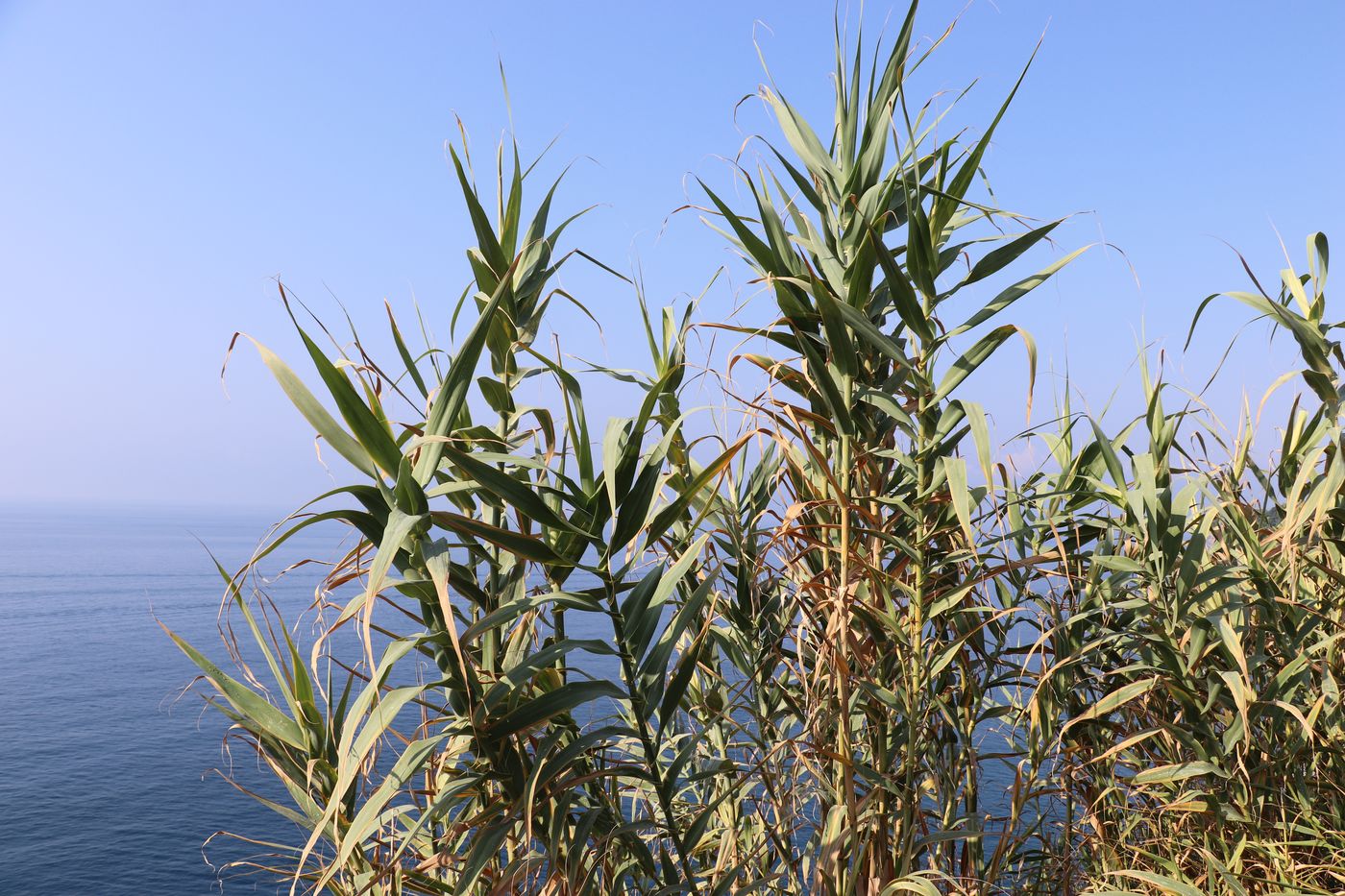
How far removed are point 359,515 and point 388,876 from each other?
567 mm

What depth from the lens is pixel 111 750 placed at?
20688 millimetres

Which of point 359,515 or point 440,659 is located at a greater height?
point 359,515

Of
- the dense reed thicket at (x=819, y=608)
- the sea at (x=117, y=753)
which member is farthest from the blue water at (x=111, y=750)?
the dense reed thicket at (x=819, y=608)

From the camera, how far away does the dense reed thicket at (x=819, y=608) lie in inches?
35.8

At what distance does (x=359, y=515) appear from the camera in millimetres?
810

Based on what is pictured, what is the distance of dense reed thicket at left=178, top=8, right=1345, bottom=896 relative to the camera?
0.91 metres

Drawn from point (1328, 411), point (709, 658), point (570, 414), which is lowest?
point (709, 658)

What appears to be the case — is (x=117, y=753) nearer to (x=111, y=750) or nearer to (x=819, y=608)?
(x=111, y=750)

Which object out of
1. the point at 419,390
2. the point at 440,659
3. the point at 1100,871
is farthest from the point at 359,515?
the point at 1100,871

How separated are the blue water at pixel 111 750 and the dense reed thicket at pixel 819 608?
5383 mm

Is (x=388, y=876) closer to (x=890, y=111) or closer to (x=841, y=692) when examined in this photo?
(x=841, y=692)

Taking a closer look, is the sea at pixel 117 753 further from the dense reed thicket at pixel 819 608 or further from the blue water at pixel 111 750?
the dense reed thicket at pixel 819 608

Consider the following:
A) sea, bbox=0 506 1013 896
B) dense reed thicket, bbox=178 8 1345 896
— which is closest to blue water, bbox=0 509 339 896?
sea, bbox=0 506 1013 896

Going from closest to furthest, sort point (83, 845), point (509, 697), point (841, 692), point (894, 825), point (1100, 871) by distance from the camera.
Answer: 1. point (509, 697)
2. point (841, 692)
3. point (894, 825)
4. point (1100, 871)
5. point (83, 845)
